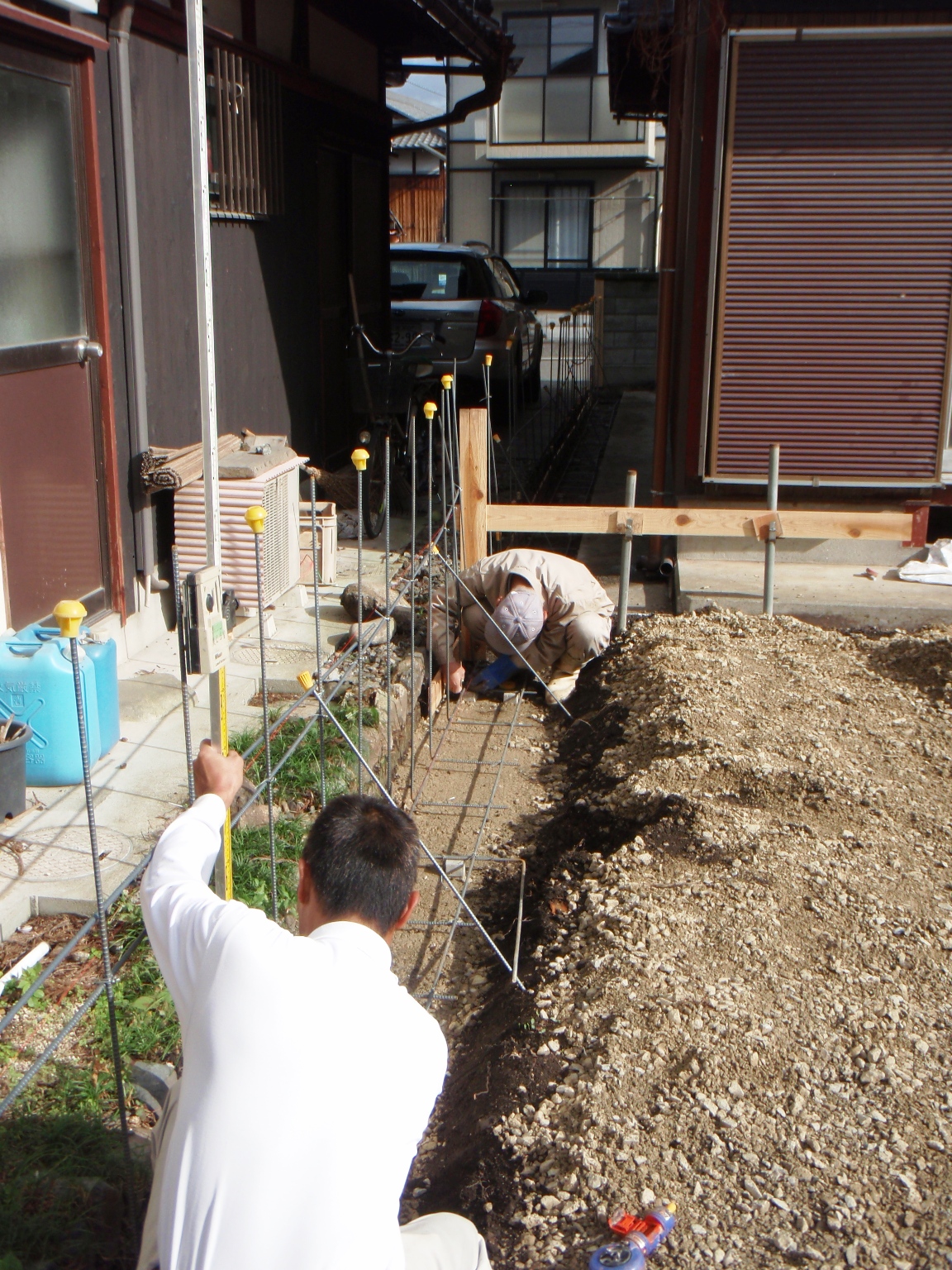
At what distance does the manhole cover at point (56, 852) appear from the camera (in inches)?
142

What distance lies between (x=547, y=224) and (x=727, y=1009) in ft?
84.0

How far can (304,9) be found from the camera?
794cm

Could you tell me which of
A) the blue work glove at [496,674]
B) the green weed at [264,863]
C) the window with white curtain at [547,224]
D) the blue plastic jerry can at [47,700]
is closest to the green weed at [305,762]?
the green weed at [264,863]

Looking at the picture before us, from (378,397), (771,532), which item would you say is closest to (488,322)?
(378,397)

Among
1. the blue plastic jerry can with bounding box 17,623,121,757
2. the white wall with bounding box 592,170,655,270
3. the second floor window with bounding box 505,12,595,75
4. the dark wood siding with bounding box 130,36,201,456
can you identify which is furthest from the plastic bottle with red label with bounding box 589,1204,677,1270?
the second floor window with bounding box 505,12,595,75

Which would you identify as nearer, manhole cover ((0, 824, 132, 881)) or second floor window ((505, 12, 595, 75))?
manhole cover ((0, 824, 132, 881))

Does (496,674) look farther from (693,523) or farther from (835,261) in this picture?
(835,261)

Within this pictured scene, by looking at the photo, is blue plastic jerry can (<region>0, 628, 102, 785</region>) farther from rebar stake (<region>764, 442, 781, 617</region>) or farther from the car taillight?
the car taillight

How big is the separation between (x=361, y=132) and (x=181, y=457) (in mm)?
5231

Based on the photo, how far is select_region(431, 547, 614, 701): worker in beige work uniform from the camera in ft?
19.5

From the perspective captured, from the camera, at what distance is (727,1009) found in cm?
324

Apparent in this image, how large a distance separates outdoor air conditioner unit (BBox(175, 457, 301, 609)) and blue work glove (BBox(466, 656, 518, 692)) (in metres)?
1.21

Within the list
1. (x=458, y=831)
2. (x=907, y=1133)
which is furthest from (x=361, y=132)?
(x=907, y=1133)

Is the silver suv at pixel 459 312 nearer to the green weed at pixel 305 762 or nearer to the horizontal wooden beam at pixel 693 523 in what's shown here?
the horizontal wooden beam at pixel 693 523
